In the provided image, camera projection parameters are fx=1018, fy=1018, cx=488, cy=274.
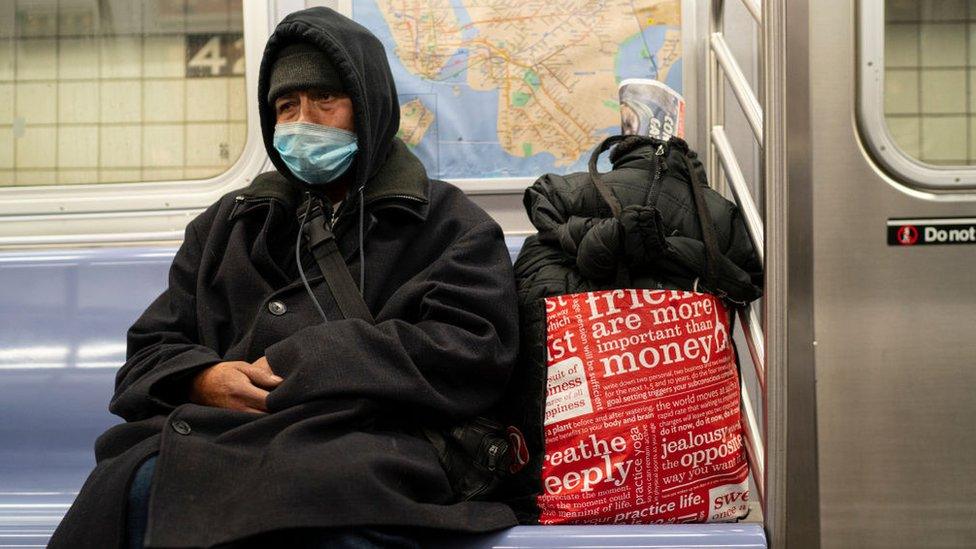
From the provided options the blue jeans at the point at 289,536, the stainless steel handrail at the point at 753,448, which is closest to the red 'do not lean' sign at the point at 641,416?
the stainless steel handrail at the point at 753,448

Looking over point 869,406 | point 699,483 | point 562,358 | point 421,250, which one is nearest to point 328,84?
point 421,250

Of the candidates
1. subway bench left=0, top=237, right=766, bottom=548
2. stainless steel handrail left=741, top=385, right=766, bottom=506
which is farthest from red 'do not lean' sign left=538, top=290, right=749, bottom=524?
subway bench left=0, top=237, right=766, bottom=548

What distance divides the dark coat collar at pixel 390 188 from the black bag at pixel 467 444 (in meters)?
0.18

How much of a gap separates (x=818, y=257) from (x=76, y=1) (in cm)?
237

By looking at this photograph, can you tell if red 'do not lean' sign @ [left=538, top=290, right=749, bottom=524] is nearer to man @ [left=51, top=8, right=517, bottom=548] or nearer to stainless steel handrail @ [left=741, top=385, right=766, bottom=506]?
stainless steel handrail @ [left=741, top=385, right=766, bottom=506]

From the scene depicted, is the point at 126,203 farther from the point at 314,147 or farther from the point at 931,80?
the point at 931,80

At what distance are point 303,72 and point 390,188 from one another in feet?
1.13

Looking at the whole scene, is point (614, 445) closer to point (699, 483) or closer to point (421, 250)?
point (699, 483)

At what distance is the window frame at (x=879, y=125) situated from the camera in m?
2.09

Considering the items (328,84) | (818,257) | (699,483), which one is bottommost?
(699,483)

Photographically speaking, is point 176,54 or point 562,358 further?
point 176,54

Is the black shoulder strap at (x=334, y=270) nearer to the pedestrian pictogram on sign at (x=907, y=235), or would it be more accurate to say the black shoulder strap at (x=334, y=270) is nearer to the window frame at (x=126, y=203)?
the window frame at (x=126, y=203)

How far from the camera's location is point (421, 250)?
2439mm

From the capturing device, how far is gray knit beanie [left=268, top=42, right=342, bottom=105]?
7.93ft
